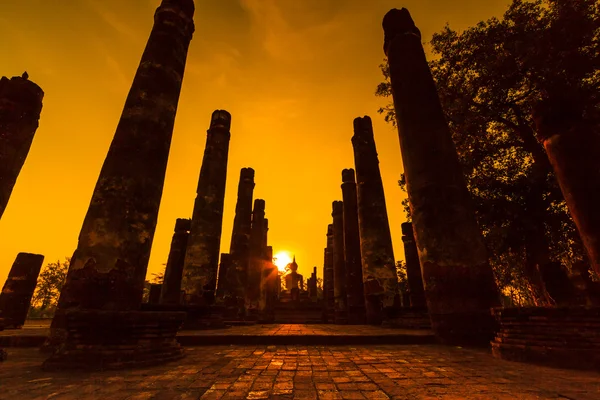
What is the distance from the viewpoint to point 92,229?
435 cm

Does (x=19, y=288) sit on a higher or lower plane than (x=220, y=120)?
lower

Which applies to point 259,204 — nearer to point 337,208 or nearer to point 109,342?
point 337,208

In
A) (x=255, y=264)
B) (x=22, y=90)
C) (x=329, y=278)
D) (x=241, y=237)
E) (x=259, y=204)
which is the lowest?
(x=329, y=278)

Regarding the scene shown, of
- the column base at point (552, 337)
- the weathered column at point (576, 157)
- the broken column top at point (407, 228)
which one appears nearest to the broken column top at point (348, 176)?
the broken column top at point (407, 228)

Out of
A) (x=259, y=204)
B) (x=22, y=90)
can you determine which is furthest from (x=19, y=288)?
(x=259, y=204)

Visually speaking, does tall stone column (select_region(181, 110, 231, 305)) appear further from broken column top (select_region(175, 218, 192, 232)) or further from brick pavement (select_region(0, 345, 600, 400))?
brick pavement (select_region(0, 345, 600, 400))

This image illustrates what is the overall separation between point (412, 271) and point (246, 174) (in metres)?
10.1

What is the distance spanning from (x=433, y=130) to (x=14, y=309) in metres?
15.6

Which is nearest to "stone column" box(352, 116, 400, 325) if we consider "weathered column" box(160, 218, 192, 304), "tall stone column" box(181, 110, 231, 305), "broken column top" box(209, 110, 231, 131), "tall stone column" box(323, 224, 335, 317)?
"tall stone column" box(181, 110, 231, 305)

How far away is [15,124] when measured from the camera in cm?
595

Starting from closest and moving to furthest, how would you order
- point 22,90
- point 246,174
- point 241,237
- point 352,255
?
point 22,90 → point 352,255 → point 241,237 → point 246,174

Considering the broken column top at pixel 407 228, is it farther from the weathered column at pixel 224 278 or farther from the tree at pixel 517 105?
the weathered column at pixel 224 278

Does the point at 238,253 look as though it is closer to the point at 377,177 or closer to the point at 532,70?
the point at 377,177

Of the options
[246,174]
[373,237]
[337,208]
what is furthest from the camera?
[337,208]
